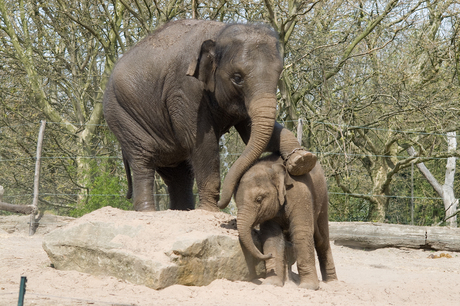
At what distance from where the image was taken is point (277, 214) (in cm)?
541

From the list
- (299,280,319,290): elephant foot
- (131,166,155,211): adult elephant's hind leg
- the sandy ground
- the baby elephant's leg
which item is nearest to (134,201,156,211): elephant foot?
(131,166,155,211): adult elephant's hind leg

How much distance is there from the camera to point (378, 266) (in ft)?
29.7

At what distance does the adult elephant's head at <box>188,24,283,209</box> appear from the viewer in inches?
206

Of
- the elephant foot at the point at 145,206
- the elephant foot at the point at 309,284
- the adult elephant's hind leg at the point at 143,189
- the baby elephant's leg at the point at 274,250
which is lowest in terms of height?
the elephant foot at the point at 309,284

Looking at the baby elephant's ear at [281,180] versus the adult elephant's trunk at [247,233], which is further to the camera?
the baby elephant's ear at [281,180]

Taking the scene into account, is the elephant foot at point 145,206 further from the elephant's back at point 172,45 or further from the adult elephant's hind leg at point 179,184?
the elephant's back at point 172,45

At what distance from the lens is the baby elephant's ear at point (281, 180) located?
5281 mm

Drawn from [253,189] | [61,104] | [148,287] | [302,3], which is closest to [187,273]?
[148,287]

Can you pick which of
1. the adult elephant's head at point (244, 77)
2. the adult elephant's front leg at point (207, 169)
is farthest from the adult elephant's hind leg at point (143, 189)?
the adult elephant's head at point (244, 77)

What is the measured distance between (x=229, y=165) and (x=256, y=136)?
29.6ft

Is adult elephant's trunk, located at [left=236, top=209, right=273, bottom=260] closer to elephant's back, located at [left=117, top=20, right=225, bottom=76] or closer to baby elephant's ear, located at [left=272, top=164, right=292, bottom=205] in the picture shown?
baby elephant's ear, located at [left=272, top=164, right=292, bottom=205]

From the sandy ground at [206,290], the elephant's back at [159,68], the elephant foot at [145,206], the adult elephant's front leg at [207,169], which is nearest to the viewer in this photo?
the sandy ground at [206,290]

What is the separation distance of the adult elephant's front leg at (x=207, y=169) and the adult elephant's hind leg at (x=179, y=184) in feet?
4.00

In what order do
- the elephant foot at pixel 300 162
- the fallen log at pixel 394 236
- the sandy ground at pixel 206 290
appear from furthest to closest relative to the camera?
the fallen log at pixel 394 236, the elephant foot at pixel 300 162, the sandy ground at pixel 206 290
